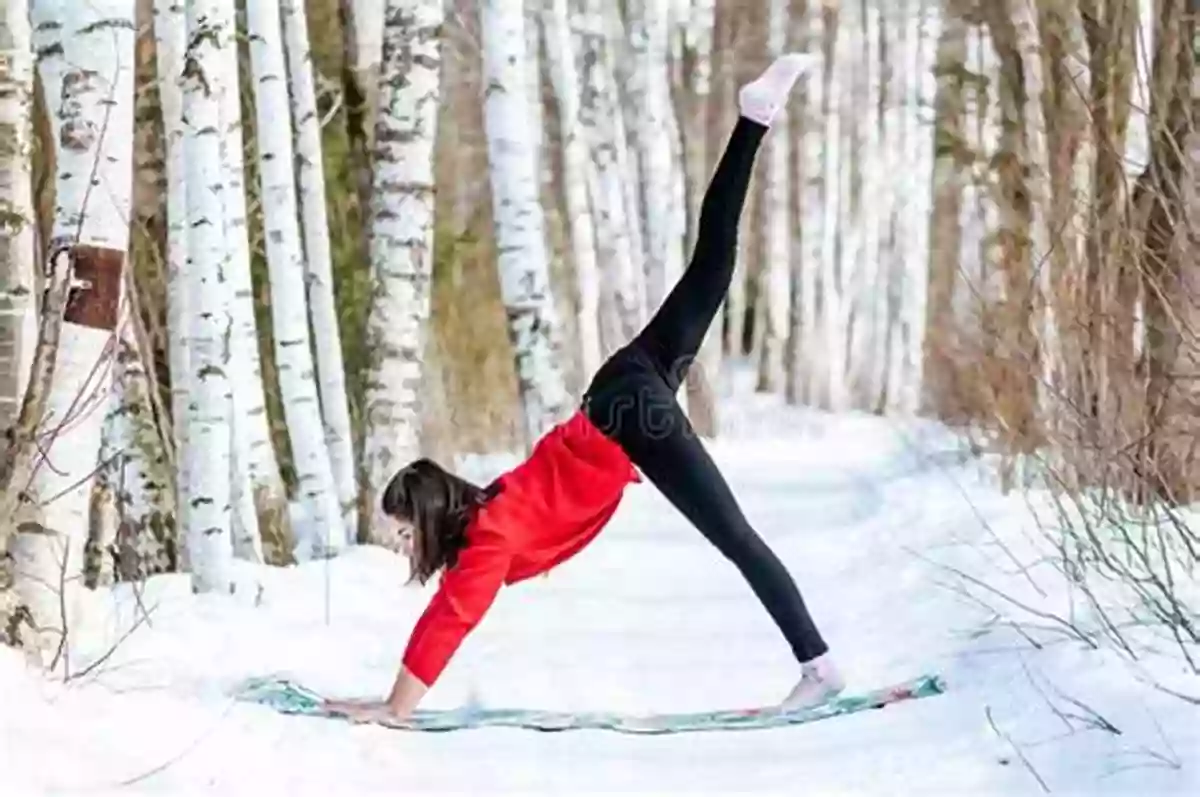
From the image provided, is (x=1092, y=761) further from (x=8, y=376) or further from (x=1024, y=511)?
(x=1024, y=511)

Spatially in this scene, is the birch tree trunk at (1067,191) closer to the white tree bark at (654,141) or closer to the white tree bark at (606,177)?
the white tree bark at (606,177)

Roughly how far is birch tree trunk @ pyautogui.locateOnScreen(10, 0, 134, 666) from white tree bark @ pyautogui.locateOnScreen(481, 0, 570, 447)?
301cm

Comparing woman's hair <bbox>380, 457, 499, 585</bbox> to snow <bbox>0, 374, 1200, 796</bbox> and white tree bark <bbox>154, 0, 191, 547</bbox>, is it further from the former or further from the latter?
white tree bark <bbox>154, 0, 191, 547</bbox>

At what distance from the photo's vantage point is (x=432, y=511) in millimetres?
3611

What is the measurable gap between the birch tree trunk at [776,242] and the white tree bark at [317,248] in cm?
854

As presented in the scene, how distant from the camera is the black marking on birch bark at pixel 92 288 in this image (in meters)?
3.41

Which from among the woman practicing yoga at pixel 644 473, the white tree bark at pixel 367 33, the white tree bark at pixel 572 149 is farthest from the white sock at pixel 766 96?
the white tree bark at pixel 572 149

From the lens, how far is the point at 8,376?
3488 mm

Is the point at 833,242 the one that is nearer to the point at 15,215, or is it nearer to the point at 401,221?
the point at 401,221

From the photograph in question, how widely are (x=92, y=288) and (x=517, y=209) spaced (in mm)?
3148

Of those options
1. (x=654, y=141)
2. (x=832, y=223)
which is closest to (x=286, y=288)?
(x=654, y=141)

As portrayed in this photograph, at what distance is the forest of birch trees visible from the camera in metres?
3.47

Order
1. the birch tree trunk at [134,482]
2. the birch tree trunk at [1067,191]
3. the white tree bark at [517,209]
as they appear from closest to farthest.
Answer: the birch tree trunk at [1067,191] → the birch tree trunk at [134,482] → the white tree bark at [517,209]

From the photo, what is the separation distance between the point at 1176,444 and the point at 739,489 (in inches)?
170
